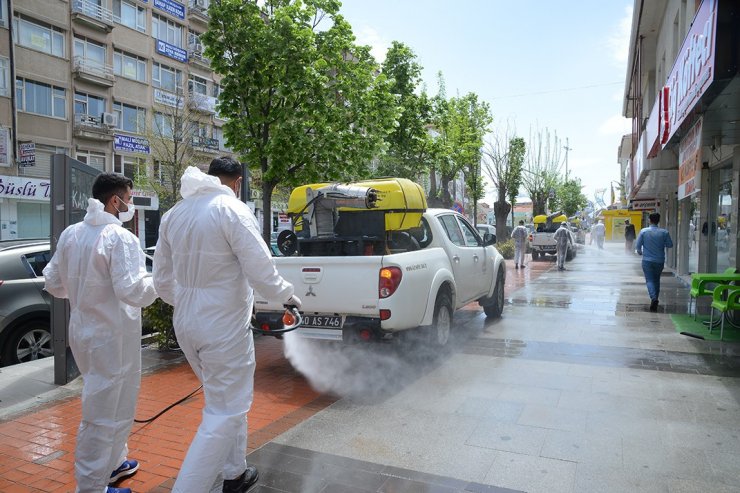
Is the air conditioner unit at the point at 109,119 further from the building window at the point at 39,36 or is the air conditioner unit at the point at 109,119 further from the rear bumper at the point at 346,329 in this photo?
the rear bumper at the point at 346,329

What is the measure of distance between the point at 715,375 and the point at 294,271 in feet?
15.0

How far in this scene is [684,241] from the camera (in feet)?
52.5

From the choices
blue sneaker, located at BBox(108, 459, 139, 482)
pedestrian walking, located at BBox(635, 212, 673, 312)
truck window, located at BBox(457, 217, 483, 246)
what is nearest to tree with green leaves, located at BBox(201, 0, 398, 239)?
truck window, located at BBox(457, 217, 483, 246)

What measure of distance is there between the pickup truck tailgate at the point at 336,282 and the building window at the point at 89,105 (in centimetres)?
2657

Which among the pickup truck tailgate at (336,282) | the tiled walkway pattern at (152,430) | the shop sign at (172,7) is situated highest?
the shop sign at (172,7)

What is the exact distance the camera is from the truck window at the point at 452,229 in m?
7.64

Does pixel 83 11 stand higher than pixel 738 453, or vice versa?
pixel 83 11

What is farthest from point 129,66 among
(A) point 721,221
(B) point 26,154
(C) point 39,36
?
(A) point 721,221

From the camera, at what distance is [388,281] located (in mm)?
5559

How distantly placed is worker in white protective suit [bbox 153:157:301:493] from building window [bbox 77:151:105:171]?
2840 centimetres

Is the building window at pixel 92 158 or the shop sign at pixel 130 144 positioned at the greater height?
the shop sign at pixel 130 144

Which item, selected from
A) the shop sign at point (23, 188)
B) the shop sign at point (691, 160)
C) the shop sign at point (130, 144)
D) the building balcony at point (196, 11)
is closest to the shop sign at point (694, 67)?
the shop sign at point (691, 160)

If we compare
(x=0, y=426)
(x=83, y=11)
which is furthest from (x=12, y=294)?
(x=83, y=11)

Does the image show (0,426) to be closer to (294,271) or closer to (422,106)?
(294,271)
